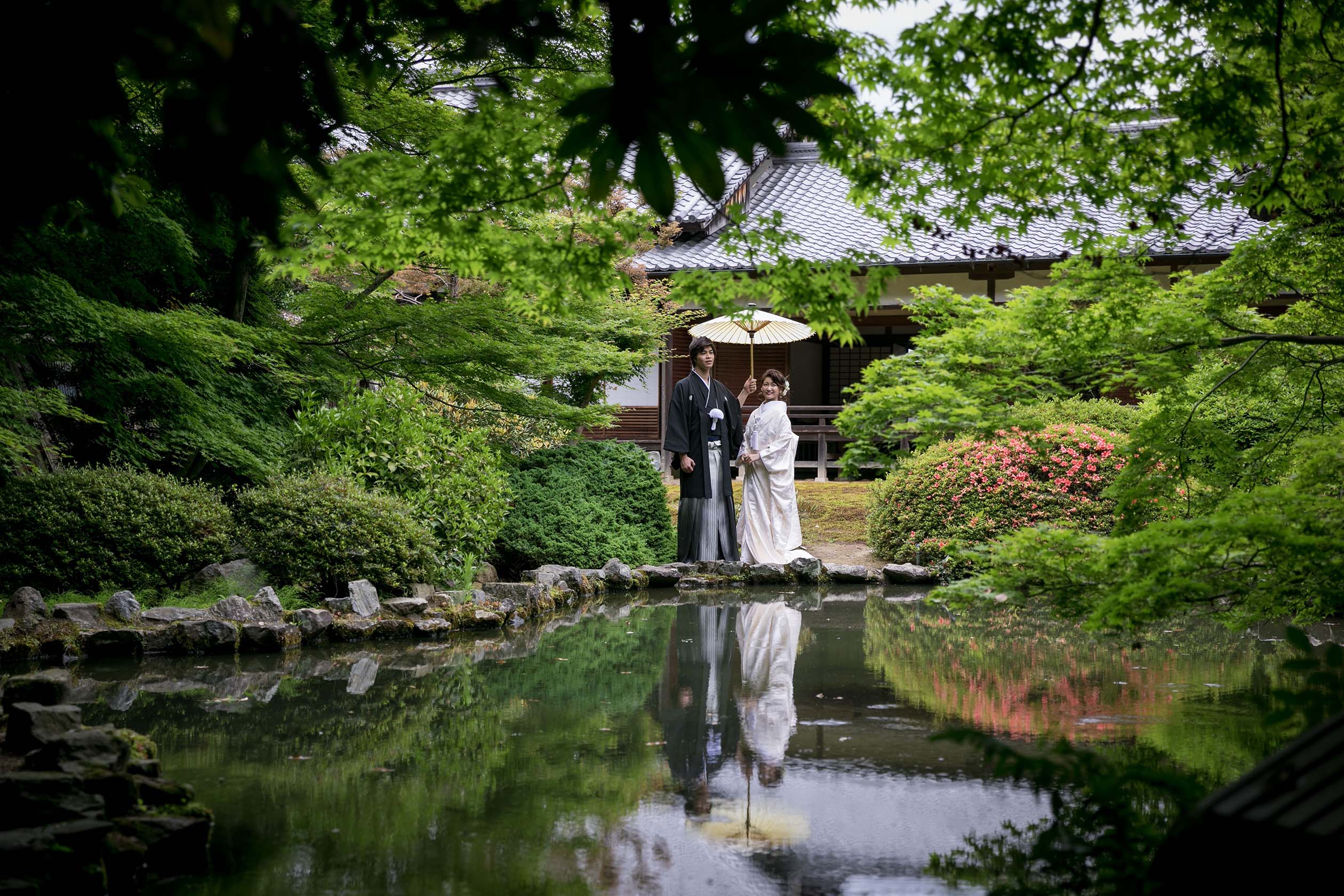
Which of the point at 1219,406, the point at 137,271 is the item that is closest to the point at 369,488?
the point at 137,271

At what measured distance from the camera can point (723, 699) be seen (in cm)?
579

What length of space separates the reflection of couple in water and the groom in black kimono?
9.19 feet

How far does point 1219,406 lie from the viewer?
38.5 feet

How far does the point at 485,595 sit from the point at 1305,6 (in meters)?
6.95

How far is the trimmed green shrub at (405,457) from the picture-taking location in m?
9.26

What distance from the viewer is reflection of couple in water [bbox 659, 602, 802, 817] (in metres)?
4.43

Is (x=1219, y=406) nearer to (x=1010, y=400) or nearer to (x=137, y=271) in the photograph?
(x=1010, y=400)

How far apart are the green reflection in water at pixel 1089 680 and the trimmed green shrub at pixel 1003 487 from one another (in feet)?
6.57

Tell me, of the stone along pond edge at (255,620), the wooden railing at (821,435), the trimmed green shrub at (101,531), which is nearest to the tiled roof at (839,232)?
the wooden railing at (821,435)

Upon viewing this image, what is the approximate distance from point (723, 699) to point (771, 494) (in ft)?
20.9

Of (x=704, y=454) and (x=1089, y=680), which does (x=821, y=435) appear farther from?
(x=1089, y=680)

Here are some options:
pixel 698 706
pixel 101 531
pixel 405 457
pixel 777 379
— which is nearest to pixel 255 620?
pixel 101 531

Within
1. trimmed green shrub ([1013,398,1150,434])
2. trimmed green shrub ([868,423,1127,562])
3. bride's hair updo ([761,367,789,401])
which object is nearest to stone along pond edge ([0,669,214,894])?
trimmed green shrub ([868,423,1127,562])

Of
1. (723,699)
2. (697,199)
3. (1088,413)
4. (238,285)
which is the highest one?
(697,199)
